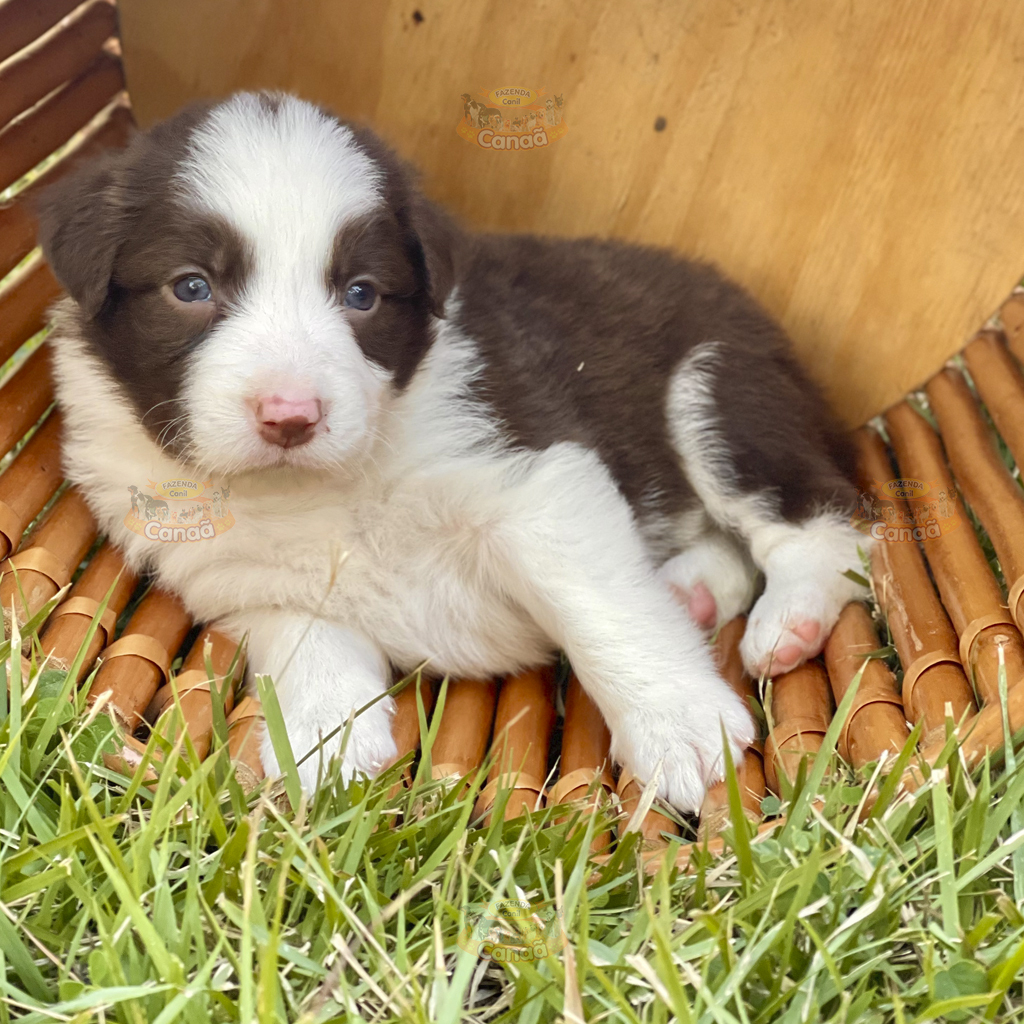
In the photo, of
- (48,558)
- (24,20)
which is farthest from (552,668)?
(24,20)

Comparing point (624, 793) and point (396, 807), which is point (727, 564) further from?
point (396, 807)

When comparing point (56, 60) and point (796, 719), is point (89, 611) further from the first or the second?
point (56, 60)

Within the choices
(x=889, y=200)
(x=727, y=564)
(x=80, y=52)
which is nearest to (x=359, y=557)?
(x=727, y=564)

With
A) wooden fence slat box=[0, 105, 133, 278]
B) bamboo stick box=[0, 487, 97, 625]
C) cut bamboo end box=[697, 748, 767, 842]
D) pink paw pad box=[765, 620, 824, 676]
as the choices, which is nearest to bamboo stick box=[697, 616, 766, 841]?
cut bamboo end box=[697, 748, 767, 842]

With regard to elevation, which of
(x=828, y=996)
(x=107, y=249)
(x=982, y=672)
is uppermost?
(x=107, y=249)

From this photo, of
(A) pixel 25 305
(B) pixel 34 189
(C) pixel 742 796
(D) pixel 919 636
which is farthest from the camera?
(B) pixel 34 189

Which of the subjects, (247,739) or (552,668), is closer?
(247,739)
